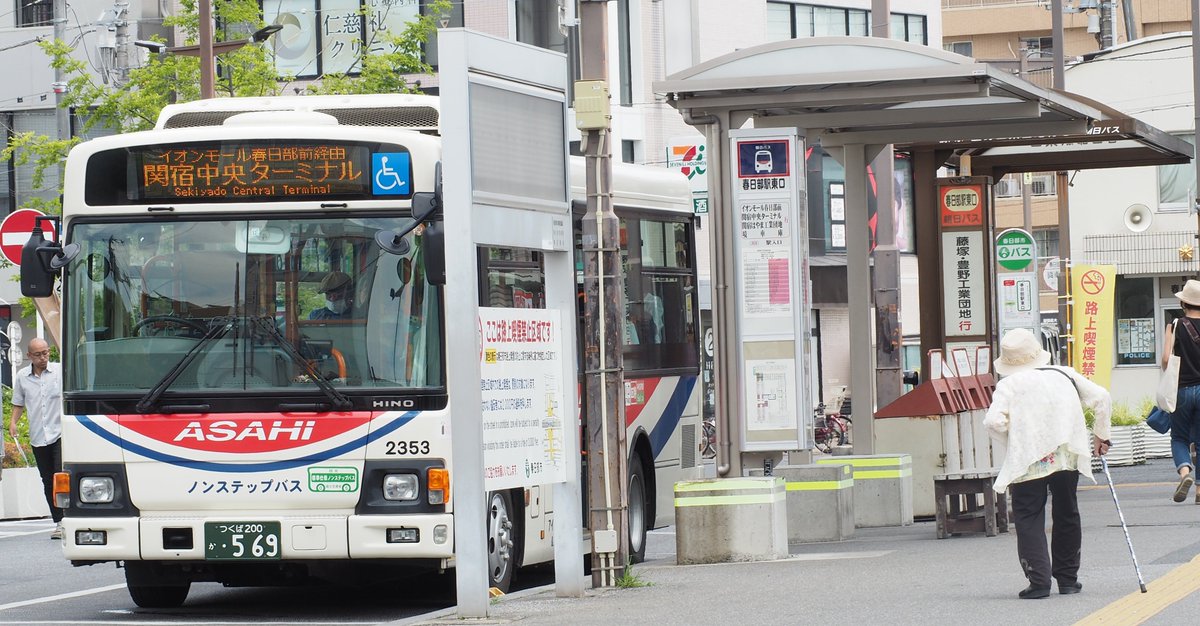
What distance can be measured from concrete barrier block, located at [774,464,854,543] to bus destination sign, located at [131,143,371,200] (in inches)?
220

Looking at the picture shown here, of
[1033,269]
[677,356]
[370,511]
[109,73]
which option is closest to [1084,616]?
[370,511]

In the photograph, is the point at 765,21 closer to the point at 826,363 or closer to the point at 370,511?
the point at 826,363

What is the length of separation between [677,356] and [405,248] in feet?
17.5

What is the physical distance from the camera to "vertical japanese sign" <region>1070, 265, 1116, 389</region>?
98.2 feet

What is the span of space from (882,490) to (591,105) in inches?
249

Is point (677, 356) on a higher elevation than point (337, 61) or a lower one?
lower

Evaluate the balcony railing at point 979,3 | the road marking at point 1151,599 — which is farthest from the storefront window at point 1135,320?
the road marking at point 1151,599

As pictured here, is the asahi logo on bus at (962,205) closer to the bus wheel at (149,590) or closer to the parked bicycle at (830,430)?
the bus wheel at (149,590)

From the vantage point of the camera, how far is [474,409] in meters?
10.1

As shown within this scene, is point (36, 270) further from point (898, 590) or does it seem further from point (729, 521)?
point (898, 590)

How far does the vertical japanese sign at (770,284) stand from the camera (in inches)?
571

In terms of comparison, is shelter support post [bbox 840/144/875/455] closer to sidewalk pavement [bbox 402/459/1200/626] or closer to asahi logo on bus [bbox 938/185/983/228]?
sidewalk pavement [bbox 402/459/1200/626]

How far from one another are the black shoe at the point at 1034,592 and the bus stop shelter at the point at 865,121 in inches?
168

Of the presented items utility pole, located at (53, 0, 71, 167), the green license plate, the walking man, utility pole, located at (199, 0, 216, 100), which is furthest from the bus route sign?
utility pole, located at (53, 0, 71, 167)
